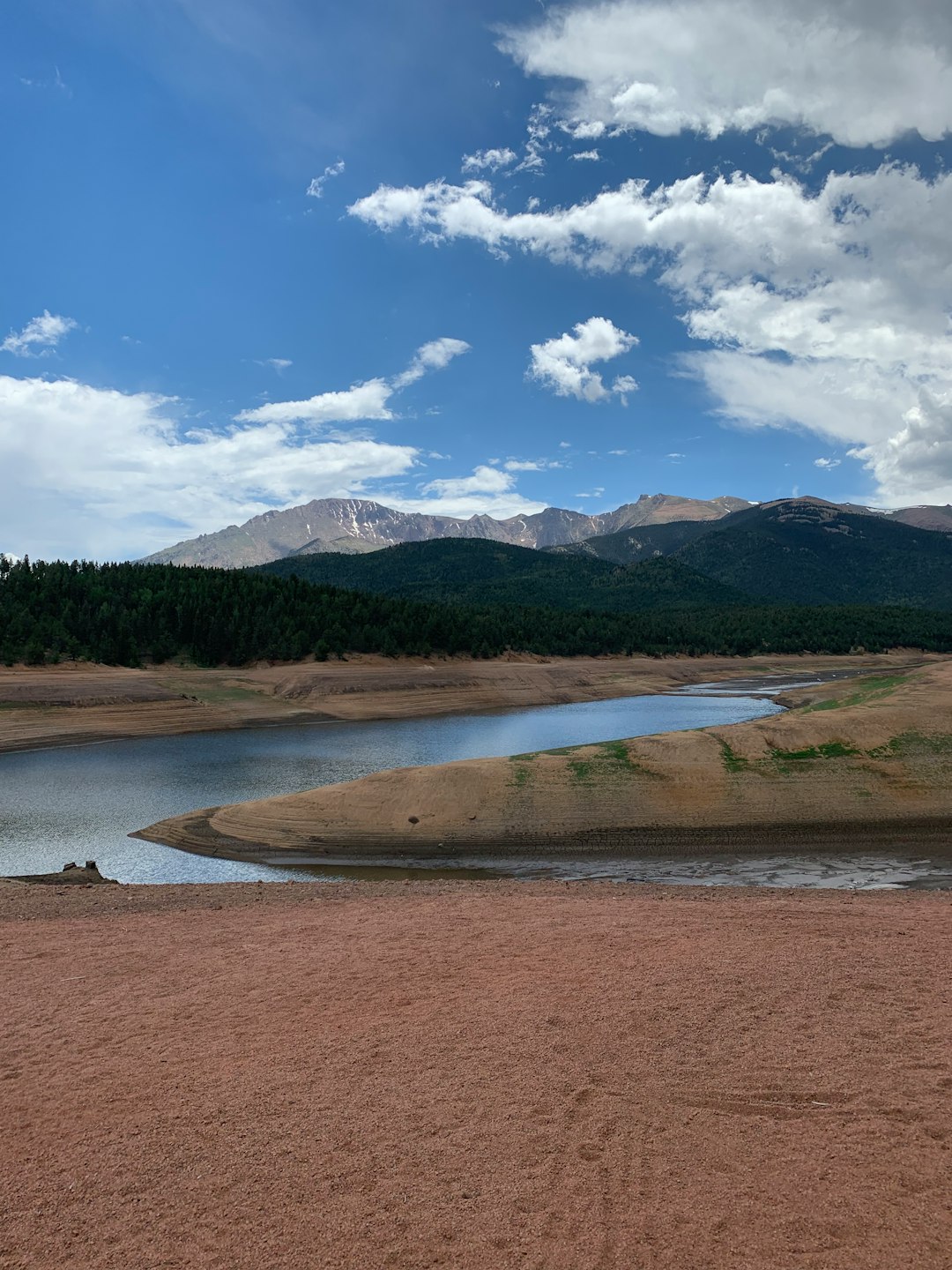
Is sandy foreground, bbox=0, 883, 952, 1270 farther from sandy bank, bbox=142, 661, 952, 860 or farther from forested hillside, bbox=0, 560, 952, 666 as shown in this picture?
forested hillside, bbox=0, 560, 952, 666

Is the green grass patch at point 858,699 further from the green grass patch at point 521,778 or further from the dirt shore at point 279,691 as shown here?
the dirt shore at point 279,691

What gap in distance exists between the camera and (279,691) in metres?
64.3

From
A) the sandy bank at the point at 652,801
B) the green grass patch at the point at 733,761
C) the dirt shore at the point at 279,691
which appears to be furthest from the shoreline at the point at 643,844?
the dirt shore at the point at 279,691

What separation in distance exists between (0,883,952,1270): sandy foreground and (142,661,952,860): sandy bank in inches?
386

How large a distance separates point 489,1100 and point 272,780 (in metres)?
28.1

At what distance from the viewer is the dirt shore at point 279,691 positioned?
164 feet

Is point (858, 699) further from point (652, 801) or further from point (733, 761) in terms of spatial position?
point (652, 801)

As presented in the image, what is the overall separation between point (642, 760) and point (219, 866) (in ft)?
40.0

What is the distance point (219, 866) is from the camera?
2034 centimetres

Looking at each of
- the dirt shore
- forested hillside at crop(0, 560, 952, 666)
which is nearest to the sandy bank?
the dirt shore

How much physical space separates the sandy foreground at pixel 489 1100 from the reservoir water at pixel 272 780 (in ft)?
25.3

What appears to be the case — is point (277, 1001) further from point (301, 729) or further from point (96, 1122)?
point (301, 729)

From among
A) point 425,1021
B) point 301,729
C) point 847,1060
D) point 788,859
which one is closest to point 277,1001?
point 425,1021

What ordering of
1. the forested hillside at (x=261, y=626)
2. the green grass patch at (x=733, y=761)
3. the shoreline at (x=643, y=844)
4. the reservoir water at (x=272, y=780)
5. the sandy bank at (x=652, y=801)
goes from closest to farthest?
the reservoir water at (x=272, y=780) → the shoreline at (x=643, y=844) → the sandy bank at (x=652, y=801) → the green grass patch at (x=733, y=761) → the forested hillside at (x=261, y=626)
